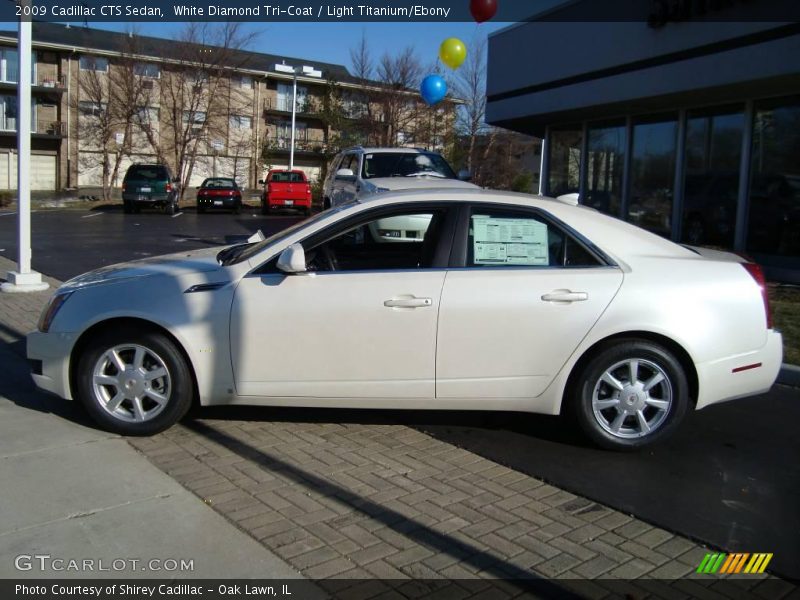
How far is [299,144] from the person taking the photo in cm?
5412

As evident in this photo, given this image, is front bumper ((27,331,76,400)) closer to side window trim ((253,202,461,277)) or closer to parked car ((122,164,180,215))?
side window trim ((253,202,461,277))

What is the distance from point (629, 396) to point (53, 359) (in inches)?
144

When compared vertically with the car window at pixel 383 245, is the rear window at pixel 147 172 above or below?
above

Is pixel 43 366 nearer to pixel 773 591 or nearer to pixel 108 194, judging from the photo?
pixel 773 591

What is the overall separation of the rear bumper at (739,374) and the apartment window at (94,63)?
47.4 meters

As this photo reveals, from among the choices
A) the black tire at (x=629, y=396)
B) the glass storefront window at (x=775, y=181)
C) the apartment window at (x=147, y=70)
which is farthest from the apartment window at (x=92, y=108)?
the black tire at (x=629, y=396)

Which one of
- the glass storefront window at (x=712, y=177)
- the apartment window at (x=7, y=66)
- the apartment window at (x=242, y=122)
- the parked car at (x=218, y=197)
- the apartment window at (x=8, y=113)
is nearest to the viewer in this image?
the glass storefront window at (x=712, y=177)

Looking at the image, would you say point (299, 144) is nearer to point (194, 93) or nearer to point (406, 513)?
point (194, 93)

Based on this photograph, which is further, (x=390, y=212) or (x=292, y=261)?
(x=390, y=212)

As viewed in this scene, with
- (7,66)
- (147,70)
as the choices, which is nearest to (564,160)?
(147,70)

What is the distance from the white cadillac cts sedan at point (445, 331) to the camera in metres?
4.78

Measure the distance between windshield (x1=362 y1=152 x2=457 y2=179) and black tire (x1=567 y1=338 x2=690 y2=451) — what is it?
27.6 feet

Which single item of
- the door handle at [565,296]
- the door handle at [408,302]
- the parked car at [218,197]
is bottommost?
the door handle at [408,302]

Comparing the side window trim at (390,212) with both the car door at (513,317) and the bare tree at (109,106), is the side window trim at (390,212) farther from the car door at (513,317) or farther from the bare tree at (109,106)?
the bare tree at (109,106)
